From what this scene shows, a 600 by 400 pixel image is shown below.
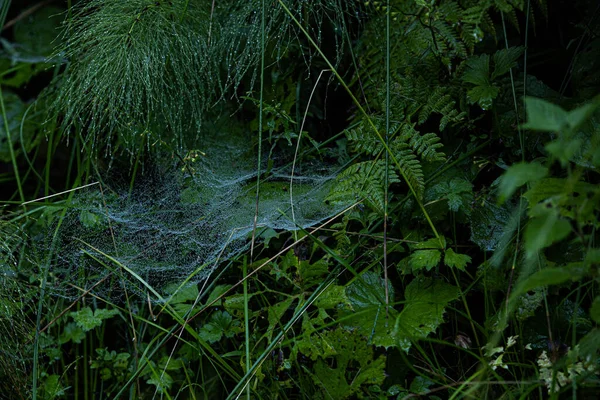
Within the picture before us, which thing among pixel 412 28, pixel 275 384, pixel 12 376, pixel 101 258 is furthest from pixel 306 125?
pixel 12 376

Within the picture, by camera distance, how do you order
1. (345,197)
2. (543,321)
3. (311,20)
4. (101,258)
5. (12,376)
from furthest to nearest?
(311,20), (101,258), (345,197), (12,376), (543,321)

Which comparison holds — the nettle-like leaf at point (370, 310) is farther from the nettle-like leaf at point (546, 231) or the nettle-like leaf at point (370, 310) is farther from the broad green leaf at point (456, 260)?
the nettle-like leaf at point (546, 231)

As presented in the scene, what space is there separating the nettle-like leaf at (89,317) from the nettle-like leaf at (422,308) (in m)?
0.95

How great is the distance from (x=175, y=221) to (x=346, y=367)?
2.78ft

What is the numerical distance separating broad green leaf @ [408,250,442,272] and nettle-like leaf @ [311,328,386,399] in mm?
249

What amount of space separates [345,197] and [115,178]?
109 centimetres

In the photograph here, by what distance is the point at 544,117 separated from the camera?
84cm

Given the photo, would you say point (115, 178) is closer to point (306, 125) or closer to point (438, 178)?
point (306, 125)

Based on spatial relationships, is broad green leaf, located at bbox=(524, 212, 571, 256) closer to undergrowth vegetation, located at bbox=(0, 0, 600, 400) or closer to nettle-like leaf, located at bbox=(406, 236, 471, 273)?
undergrowth vegetation, located at bbox=(0, 0, 600, 400)

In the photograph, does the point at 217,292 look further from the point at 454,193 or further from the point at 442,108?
the point at 442,108

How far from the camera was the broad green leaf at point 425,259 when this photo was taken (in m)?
1.50

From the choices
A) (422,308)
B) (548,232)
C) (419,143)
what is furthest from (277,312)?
(548,232)

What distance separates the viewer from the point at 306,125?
223 cm

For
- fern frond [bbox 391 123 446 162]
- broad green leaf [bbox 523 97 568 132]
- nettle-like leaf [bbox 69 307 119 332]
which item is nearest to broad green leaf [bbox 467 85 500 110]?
fern frond [bbox 391 123 446 162]
